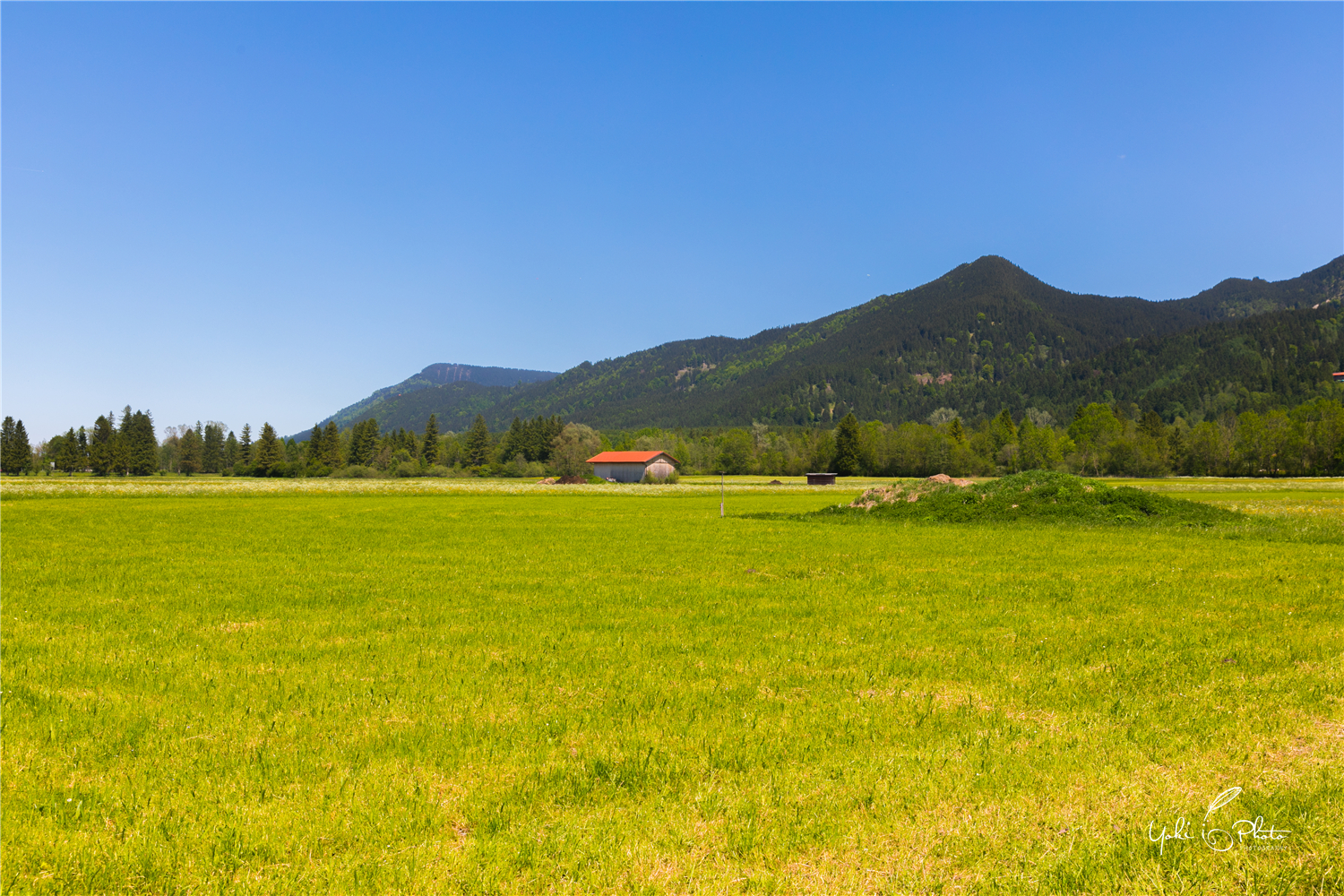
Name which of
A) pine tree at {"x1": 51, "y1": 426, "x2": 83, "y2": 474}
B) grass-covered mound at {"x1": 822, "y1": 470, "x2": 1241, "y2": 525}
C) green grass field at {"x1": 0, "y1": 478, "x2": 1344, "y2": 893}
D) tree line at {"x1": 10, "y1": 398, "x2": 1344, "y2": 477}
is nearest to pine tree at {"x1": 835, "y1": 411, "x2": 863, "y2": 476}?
tree line at {"x1": 10, "y1": 398, "x2": 1344, "y2": 477}

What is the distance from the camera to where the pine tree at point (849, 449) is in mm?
156575

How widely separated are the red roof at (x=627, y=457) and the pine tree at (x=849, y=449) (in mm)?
45317

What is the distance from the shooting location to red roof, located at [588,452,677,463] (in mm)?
129500

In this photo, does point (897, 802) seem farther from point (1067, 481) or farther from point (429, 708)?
point (1067, 481)

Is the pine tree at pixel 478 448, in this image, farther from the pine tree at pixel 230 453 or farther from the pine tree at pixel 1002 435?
the pine tree at pixel 1002 435

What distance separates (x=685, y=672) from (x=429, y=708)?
10.6ft

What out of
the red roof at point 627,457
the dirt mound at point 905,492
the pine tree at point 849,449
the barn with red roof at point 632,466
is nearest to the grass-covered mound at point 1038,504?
the dirt mound at point 905,492

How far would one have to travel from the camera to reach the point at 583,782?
5.90 meters

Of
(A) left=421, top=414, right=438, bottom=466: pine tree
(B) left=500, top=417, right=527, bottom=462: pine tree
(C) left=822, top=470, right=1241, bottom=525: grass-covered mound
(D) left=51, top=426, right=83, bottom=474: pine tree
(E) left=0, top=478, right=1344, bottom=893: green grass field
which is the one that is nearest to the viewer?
(E) left=0, top=478, right=1344, bottom=893: green grass field

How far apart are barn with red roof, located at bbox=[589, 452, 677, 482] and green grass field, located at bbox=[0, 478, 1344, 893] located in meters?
113

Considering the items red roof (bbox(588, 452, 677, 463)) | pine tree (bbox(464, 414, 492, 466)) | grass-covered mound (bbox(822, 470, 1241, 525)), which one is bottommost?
grass-covered mound (bbox(822, 470, 1241, 525))

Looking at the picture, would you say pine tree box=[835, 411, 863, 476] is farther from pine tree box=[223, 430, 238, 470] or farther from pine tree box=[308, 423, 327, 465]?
pine tree box=[223, 430, 238, 470]

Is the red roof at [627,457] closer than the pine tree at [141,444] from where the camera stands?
Yes

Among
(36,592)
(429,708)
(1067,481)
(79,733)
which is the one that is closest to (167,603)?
(36,592)
